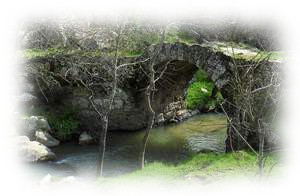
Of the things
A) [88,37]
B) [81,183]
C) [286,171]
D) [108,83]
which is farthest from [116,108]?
[286,171]

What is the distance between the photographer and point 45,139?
26.9 m

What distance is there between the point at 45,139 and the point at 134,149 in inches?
200

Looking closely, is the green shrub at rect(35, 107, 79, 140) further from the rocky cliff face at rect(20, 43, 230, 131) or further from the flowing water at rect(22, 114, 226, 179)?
the flowing water at rect(22, 114, 226, 179)

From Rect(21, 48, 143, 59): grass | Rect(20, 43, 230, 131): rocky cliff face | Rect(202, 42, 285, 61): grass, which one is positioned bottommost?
Rect(20, 43, 230, 131): rocky cliff face

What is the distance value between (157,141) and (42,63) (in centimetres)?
843

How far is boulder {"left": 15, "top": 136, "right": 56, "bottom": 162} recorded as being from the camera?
23.9 meters

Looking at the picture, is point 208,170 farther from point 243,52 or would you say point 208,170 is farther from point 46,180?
point 243,52

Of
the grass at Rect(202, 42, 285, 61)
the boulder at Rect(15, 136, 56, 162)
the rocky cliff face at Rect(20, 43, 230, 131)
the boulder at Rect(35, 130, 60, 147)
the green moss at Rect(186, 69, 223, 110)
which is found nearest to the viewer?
the grass at Rect(202, 42, 285, 61)

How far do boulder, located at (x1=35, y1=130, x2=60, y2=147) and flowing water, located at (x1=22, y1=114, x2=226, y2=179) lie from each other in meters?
0.40

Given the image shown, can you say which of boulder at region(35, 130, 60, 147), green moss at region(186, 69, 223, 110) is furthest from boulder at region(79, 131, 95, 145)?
green moss at region(186, 69, 223, 110)

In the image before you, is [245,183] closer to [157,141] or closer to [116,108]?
[157,141]

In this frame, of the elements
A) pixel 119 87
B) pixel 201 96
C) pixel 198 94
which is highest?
pixel 119 87

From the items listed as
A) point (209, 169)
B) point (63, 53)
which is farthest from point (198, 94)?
point (209, 169)

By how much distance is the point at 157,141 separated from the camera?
2814 cm
